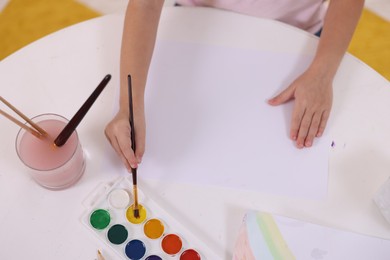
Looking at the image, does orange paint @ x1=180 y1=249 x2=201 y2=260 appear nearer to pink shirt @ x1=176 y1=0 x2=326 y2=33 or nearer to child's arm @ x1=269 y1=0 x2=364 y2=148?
child's arm @ x1=269 y1=0 x2=364 y2=148

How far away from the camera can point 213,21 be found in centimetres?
80

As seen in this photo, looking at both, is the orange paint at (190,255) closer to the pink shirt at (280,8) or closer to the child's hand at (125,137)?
the child's hand at (125,137)

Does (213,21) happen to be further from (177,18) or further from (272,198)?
(272,198)

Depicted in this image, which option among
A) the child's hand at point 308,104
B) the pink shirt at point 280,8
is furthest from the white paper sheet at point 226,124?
the pink shirt at point 280,8

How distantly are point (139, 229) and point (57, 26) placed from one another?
0.99 meters

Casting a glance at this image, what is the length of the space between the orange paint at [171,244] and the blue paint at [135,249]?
0.03 m

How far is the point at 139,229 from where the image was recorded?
2.00ft

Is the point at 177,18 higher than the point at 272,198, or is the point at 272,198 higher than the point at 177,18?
the point at 177,18

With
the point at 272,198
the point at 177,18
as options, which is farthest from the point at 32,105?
the point at 272,198

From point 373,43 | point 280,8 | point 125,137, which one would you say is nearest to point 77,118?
point 125,137

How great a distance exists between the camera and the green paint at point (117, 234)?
23.6 inches

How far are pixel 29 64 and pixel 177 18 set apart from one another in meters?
0.28

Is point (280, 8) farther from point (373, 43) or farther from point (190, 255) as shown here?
point (373, 43)

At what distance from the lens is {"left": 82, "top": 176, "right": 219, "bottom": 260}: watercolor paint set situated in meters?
0.60
